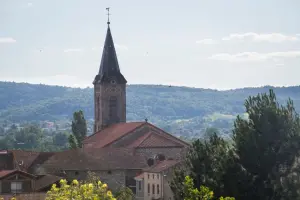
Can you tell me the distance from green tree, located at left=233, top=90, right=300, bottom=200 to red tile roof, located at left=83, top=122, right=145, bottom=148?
3302 cm

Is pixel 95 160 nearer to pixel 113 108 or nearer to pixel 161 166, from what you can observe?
pixel 161 166

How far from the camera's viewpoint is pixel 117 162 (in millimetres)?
82188

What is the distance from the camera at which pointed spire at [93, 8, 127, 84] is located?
98.7 meters

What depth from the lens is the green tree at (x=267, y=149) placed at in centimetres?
5122

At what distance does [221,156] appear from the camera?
177 feet

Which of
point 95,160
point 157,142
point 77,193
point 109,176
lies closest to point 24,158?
point 95,160

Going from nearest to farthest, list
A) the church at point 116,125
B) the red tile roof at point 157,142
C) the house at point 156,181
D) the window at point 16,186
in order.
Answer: the house at point 156,181
the window at point 16,186
the red tile roof at point 157,142
the church at point 116,125

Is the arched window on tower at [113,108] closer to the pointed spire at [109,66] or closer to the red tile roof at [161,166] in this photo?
the pointed spire at [109,66]

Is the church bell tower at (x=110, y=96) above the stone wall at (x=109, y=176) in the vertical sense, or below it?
above

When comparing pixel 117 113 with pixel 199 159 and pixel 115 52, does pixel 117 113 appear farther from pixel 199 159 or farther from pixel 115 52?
pixel 199 159

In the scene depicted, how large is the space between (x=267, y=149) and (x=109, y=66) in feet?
A: 159

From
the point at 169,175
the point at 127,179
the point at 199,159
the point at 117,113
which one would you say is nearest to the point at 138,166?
the point at 127,179

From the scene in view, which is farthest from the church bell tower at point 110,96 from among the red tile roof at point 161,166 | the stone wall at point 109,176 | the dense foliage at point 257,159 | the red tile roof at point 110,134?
the dense foliage at point 257,159

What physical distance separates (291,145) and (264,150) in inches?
64.9
